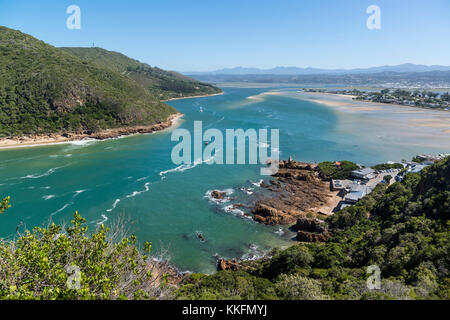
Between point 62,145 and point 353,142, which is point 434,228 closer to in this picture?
point 353,142

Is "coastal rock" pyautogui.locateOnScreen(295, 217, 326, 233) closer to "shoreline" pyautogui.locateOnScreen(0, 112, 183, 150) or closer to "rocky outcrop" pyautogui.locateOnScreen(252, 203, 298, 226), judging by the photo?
"rocky outcrop" pyautogui.locateOnScreen(252, 203, 298, 226)

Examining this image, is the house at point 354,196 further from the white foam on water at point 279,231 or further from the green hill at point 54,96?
the green hill at point 54,96

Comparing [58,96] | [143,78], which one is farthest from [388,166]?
[143,78]

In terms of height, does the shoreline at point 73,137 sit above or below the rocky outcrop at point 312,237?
above

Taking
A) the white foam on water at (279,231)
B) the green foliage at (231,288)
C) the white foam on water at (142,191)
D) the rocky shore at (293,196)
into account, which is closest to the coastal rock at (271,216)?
the rocky shore at (293,196)
